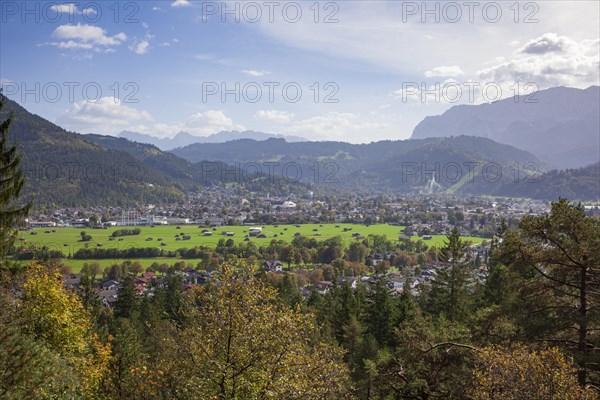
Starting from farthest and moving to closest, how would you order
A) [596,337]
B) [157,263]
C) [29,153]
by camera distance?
[29,153] → [157,263] → [596,337]

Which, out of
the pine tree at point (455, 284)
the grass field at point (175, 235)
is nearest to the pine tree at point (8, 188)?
the pine tree at point (455, 284)

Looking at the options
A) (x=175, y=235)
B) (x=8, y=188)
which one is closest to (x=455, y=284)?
(x=8, y=188)

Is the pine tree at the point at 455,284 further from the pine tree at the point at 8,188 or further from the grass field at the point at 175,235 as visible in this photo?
the grass field at the point at 175,235

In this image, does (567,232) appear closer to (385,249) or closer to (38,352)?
(38,352)

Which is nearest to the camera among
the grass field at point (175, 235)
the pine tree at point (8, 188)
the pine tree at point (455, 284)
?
the pine tree at point (8, 188)

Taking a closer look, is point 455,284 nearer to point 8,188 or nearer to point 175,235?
point 8,188

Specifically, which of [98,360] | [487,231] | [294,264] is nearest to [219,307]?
[98,360]
